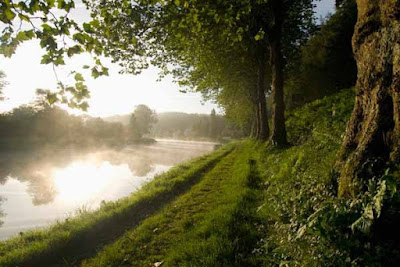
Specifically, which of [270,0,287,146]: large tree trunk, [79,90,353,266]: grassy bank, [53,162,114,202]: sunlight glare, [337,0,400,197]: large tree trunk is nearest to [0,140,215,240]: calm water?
[53,162,114,202]: sunlight glare

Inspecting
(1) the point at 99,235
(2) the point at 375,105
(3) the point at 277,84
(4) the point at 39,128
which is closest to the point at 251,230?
(2) the point at 375,105

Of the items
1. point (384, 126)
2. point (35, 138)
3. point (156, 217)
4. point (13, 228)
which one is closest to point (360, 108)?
point (384, 126)

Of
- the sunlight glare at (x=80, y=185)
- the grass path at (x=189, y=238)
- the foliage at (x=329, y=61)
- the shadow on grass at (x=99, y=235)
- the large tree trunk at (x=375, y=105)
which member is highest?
the foliage at (x=329, y=61)

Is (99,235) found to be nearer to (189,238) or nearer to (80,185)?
(189,238)

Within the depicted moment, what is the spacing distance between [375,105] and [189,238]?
14.2 feet

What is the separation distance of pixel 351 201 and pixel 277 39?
13.3 m

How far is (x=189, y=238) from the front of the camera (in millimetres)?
5781

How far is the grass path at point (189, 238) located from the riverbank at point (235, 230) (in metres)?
0.02

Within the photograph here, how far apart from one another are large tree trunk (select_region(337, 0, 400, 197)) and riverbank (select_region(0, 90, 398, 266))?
532 mm

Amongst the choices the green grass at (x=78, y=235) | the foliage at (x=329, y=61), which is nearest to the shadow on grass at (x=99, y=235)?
the green grass at (x=78, y=235)

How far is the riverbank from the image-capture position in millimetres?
3209

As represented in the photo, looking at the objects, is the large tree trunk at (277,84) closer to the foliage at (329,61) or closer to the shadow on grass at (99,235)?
the shadow on grass at (99,235)

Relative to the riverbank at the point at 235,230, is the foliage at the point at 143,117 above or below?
above

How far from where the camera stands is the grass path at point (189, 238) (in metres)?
4.74
